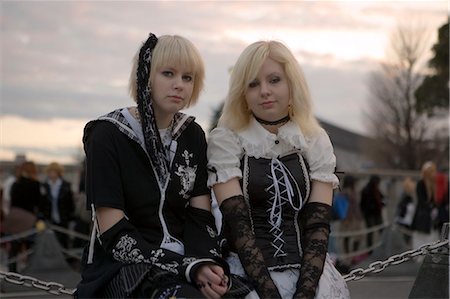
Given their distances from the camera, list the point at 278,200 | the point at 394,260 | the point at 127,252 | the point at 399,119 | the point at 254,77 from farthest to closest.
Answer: the point at 399,119
the point at 394,260
the point at 254,77
the point at 278,200
the point at 127,252

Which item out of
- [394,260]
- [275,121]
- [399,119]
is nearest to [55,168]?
[394,260]

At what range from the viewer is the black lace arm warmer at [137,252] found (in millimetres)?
4141

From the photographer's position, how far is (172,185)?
4.40 meters

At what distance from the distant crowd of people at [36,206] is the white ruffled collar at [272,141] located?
8957 millimetres

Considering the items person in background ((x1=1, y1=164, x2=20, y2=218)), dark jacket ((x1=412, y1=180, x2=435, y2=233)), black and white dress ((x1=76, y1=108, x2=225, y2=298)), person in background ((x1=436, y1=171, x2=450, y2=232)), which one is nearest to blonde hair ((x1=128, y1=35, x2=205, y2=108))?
black and white dress ((x1=76, y1=108, x2=225, y2=298))

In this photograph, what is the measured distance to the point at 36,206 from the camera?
44.3ft

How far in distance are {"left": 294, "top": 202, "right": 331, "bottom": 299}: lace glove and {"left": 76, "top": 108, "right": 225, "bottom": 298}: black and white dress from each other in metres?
0.45

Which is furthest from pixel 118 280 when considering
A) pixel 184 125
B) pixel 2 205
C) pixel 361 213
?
pixel 361 213

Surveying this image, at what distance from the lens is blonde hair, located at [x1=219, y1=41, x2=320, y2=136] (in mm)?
4668

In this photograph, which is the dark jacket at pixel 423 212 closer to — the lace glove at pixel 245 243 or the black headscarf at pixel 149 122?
the lace glove at pixel 245 243

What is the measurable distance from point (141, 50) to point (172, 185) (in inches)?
27.1

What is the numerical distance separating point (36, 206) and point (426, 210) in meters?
6.51

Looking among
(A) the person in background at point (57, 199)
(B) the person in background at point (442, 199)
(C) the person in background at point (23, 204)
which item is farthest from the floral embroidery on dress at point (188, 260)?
(B) the person in background at point (442, 199)

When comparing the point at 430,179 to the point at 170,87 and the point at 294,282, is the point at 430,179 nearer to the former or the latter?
the point at 294,282
